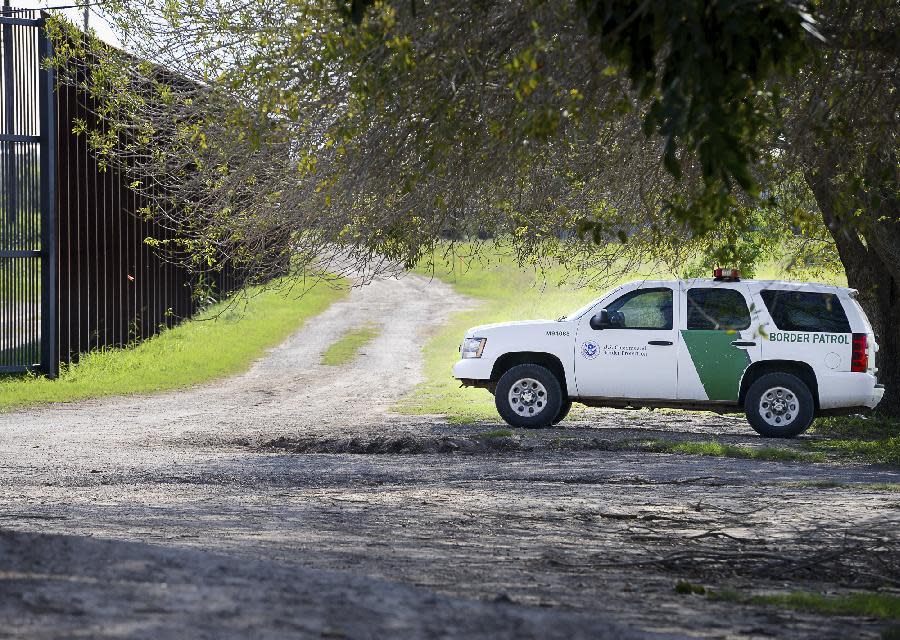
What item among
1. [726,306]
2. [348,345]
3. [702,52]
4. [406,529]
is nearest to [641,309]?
[726,306]

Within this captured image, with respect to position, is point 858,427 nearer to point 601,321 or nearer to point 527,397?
point 601,321

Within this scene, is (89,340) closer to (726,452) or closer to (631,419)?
(631,419)

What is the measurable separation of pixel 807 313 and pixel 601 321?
→ 242 centimetres

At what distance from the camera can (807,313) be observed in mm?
14023

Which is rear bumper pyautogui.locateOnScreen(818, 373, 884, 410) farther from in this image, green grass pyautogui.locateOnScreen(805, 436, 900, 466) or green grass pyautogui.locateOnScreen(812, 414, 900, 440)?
green grass pyautogui.locateOnScreen(812, 414, 900, 440)

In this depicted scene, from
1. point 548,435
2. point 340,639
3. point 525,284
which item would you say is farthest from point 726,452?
point 525,284

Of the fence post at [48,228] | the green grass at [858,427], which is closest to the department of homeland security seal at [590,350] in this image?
the green grass at [858,427]

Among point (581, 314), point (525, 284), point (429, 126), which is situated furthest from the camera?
point (525, 284)

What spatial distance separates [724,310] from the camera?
558 inches

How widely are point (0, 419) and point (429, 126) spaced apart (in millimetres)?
9949

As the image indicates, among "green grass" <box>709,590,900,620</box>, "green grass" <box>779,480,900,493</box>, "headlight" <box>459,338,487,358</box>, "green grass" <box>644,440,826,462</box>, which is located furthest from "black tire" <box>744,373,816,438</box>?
"green grass" <box>709,590,900,620</box>

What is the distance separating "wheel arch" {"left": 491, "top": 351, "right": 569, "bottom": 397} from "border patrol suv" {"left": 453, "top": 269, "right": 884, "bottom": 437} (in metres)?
0.02

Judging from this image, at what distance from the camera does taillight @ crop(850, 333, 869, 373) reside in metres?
13.8

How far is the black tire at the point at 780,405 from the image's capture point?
1390 centimetres
